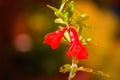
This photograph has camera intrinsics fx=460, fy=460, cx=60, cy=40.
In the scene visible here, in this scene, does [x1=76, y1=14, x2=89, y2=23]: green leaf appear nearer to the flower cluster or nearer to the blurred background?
the flower cluster

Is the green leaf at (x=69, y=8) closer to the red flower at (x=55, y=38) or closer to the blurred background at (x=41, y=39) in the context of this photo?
the red flower at (x=55, y=38)

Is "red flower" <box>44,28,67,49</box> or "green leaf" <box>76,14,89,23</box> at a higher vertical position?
"green leaf" <box>76,14,89,23</box>

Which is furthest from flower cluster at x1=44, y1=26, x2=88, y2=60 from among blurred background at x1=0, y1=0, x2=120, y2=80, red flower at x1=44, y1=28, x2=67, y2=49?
blurred background at x1=0, y1=0, x2=120, y2=80

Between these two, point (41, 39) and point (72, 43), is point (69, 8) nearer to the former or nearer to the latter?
point (72, 43)

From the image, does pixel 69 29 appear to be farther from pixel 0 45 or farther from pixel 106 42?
pixel 0 45

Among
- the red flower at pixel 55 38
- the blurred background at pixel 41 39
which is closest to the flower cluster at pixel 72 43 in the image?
the red flower at pixel 55 38

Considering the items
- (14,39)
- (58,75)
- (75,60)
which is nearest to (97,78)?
(58,75)

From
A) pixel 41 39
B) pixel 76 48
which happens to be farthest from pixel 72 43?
pixel 41 39
